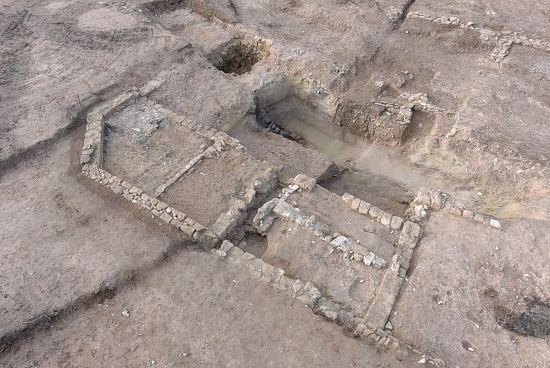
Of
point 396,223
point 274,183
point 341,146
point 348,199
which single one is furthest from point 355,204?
point 341,146

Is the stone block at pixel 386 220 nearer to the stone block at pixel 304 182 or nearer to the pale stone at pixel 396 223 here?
the pale stone at pixel 396 223

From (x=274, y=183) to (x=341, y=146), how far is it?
3043mm

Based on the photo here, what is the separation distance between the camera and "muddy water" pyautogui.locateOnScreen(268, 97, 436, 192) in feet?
31.5

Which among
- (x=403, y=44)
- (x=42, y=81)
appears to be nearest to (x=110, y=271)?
(x=42, y=81)

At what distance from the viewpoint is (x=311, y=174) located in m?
8.84

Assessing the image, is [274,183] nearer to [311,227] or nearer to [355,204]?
[311,227]

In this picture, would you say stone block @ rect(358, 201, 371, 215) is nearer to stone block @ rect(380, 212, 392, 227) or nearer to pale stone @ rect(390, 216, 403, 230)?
stone block @ rect(380, 212, 392, 227)

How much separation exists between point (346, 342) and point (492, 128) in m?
5.73

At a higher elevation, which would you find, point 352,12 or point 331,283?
point 352,12

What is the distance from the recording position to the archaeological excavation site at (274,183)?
19.9 ft

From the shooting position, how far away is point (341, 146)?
34.8 ft

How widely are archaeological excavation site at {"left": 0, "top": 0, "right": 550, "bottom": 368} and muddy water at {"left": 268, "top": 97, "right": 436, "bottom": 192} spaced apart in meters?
0.04

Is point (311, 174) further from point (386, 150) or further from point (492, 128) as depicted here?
point (492, 128)

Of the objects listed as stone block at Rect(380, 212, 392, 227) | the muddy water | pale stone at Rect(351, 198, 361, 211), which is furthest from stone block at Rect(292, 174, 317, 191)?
the muddy water
